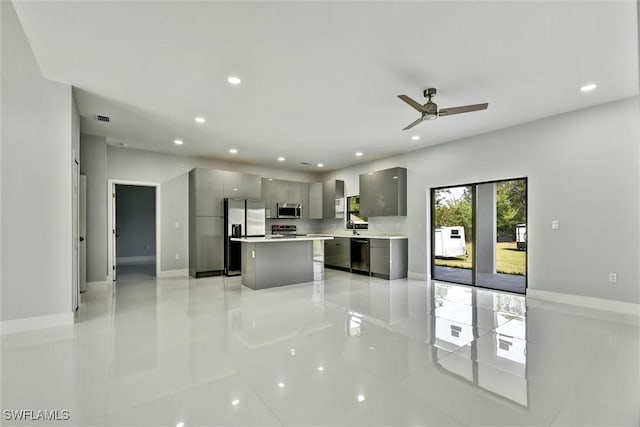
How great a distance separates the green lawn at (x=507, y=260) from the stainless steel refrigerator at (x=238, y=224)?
458 cm

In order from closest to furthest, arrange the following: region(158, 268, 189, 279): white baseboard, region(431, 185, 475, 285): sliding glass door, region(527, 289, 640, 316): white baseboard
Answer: region(527, 289, 640, 316): white baseboard, region(431, 185, 475, 285): sliding glass door, region(158, 268, 189, 279): white baseboard

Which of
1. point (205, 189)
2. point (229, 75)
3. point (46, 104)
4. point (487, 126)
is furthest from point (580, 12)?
point (205, 189)

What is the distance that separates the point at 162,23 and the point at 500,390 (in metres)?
3.84

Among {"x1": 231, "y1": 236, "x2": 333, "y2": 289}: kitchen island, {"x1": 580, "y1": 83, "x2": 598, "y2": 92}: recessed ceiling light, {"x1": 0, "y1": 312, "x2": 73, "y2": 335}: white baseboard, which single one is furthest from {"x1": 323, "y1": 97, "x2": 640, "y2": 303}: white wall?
{"x1": 0, "y1": 312, "x2": 73, "y2": 335}: white baseboard

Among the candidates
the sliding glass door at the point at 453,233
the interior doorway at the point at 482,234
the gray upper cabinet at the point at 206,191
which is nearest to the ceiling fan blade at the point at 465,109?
the interior doorway at the point at 482,234

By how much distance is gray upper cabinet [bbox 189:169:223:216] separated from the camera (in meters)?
6.60

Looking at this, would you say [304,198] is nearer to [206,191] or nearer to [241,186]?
[241,186]

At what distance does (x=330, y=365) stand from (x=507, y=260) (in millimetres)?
4427

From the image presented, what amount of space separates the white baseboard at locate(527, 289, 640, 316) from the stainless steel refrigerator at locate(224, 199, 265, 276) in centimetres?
564

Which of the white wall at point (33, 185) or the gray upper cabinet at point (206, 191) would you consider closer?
the white wall at point (33, 185)

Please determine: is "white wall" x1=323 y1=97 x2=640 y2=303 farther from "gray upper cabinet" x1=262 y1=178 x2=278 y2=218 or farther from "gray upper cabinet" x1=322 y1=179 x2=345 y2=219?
"gray upper cabinet" x1=262 y1=178 x2=278 y2=218

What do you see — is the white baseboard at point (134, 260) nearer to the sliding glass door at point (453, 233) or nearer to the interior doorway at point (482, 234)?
the sliding glass door at point (453, 233)

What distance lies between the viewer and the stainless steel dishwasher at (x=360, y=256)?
678 centimetres

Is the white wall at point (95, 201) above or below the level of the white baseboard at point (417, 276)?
above
